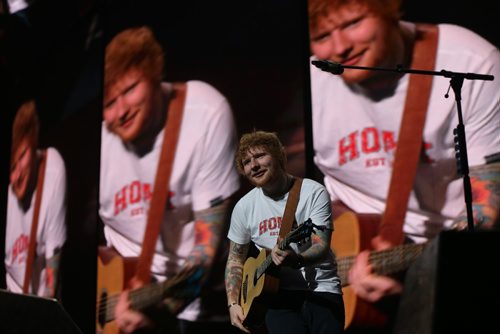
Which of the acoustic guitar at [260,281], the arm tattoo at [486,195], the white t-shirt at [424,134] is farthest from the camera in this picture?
the white t-shirt at [424,134]

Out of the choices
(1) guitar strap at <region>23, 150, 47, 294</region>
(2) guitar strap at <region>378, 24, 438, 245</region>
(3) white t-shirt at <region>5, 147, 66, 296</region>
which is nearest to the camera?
(2) guitar strap at <region>378, 24, 438, 245</region>

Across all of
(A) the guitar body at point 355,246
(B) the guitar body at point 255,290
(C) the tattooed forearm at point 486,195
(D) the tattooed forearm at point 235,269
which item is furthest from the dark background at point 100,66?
(B) the guitar body at point 255,290

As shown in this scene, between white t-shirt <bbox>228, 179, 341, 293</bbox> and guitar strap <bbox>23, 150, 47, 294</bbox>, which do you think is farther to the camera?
guitar strap <bbox>23, 150, 47, 294</bbox>

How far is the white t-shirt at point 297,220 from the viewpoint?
8.81ft

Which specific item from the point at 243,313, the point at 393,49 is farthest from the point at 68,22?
the point at 243,313

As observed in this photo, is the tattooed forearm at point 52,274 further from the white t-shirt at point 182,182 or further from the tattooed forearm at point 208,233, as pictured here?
the tattooed forearm at point 208,233

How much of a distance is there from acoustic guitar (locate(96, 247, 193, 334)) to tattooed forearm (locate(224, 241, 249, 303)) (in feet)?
10.3

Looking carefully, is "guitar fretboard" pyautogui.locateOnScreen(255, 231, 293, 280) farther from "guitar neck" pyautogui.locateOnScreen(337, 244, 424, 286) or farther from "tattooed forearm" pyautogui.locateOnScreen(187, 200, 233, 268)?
"tattooed forearm" pyautogui.locateOnScreen(187, 200, 233, 268)

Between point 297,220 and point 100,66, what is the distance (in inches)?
216

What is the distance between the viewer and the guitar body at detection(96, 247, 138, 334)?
6.47m

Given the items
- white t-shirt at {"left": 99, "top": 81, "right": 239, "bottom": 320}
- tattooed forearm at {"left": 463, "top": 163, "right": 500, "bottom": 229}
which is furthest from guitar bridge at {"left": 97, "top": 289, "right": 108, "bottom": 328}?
tattooed forearm at {"left": 463, "top": 163, "right": 500, "bottom": 229}

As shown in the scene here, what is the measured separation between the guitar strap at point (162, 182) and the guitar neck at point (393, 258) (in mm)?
2183

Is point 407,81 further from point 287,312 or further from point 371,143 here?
point 287,312

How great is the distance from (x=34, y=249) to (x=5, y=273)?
88cm
